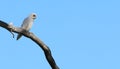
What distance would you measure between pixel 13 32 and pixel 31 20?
399cm

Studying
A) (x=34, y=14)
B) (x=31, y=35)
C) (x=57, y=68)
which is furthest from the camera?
(x=34, y=14)

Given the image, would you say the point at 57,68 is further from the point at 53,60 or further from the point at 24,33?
the point at 24,33

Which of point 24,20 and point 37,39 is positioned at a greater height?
point 37,39

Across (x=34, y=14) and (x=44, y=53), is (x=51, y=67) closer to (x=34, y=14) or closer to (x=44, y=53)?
(x=44, y=53)

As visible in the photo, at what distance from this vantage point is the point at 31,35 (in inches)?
233

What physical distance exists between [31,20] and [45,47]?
456 centimetres

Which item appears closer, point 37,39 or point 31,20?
point 37,39

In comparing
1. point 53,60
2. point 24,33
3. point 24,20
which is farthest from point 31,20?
point 53,60

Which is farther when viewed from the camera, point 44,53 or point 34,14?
point 34,14

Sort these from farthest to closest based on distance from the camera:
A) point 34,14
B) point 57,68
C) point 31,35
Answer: point 34,14 → point 31,35 → point 57,68

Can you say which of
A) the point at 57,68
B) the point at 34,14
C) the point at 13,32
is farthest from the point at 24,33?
the point at 34,14

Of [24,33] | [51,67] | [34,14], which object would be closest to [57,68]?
[51,67]

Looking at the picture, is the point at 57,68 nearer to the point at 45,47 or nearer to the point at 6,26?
the point at 45,47

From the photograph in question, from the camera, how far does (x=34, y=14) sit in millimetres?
9758
